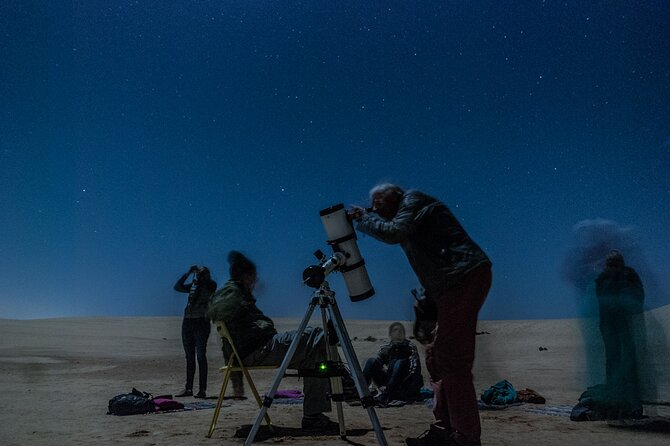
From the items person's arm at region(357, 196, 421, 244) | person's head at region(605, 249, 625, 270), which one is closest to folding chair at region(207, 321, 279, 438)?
person's arm at region(357, 196, 421, 244)

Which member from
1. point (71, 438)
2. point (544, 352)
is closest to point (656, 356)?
point (71, 438)

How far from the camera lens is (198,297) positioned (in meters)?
8.89

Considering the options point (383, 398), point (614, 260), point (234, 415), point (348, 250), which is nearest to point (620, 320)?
point (614, 260)

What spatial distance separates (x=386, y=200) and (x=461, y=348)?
1204mm

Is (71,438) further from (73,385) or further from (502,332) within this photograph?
(502,332)

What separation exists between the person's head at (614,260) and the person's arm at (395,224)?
3336 mm

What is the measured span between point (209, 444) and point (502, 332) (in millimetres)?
24553

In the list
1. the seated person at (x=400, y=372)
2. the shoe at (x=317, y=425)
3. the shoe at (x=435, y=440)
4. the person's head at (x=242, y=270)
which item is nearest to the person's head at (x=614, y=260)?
the seated person at (x=400, y=372)

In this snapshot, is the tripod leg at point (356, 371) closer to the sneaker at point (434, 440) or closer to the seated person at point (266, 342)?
the sneaker at point (434, 440)

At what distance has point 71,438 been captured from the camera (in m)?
5.28

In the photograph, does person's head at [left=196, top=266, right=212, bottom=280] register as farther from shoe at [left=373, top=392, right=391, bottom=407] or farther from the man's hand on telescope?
the man's hand on telescope

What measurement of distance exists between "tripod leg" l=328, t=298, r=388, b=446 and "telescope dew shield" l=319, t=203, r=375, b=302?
0.19 meters

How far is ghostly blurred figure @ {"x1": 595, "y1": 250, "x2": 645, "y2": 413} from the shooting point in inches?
233

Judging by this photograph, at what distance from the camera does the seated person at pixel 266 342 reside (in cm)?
525
